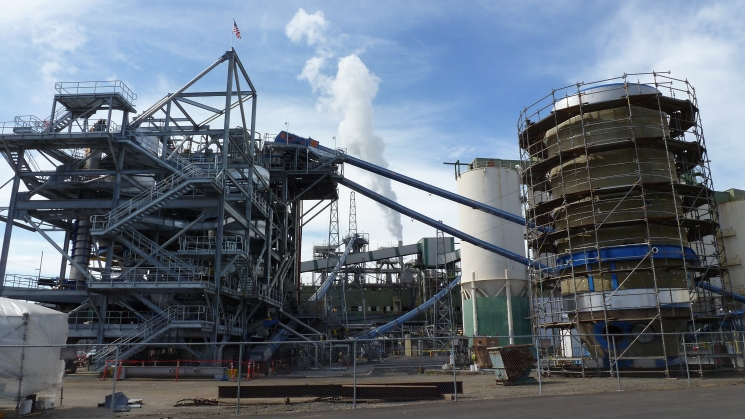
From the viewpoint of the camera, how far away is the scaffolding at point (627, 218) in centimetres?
2302

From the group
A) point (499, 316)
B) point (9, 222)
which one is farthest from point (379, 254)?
point (9, 222)

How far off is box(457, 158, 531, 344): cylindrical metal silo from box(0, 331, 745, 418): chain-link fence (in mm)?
3754

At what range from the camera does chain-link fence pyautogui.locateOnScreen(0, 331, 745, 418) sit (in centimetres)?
1373

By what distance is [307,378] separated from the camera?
26.1 metres

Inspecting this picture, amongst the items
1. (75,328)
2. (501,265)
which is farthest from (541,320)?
(75,328)

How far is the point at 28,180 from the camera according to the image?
34.9 m

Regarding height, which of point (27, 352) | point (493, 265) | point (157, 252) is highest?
point (157, 252)

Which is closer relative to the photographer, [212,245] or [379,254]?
[212,245]

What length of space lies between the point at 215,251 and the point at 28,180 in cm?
1395

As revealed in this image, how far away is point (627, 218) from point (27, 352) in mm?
23155

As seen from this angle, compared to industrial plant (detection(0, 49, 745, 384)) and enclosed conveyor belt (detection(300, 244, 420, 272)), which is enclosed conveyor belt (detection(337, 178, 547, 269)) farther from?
enclosed conveyor belt (detection(300, 244, 420, 272))

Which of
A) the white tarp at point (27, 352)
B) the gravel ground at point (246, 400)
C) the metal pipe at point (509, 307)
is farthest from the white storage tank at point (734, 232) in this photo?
the white tarp at point (27, 352)

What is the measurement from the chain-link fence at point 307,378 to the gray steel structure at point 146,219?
2.56m

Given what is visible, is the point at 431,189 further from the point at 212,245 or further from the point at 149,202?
the point at 149,202
